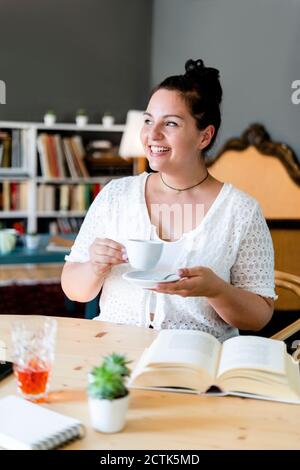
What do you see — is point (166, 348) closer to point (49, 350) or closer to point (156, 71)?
point (49, 350)

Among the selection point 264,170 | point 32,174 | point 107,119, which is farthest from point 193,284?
point 107,119

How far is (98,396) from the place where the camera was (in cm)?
92

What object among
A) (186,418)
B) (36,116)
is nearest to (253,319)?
(186,418)

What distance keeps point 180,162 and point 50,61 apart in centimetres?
391

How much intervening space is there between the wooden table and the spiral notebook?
25mm

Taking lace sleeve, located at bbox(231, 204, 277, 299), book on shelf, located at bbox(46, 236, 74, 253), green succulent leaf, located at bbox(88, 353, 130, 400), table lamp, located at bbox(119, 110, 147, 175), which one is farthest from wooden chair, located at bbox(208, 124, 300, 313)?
A: green succulent leaf, located at bbox(88, 353, 130, 400)

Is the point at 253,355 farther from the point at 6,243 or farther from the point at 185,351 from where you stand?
the point at 6,243

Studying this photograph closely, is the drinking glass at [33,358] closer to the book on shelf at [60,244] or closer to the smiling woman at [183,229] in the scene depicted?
the smiling woman at [183,229]

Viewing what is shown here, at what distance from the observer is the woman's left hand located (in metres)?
1.35

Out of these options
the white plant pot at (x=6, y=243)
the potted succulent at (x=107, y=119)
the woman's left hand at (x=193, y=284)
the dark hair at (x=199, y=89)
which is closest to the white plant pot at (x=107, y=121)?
the potted succulent at (x=107, y=119)

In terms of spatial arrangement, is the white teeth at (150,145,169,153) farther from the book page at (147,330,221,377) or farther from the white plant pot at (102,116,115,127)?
the white plant pot at (102,116,115,127)

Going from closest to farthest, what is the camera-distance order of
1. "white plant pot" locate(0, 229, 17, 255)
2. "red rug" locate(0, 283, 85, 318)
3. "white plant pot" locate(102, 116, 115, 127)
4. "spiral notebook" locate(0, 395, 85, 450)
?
"spiral notebook" locate(0, 395, 85, 450), "white plant pot" locate(0, 229, 17, 255), "red rug" locate(0, 283, 85, 318), "white plant pot" locate(102, 116, 115, 127)

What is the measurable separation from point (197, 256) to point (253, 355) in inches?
20.9

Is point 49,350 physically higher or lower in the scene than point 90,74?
lower
